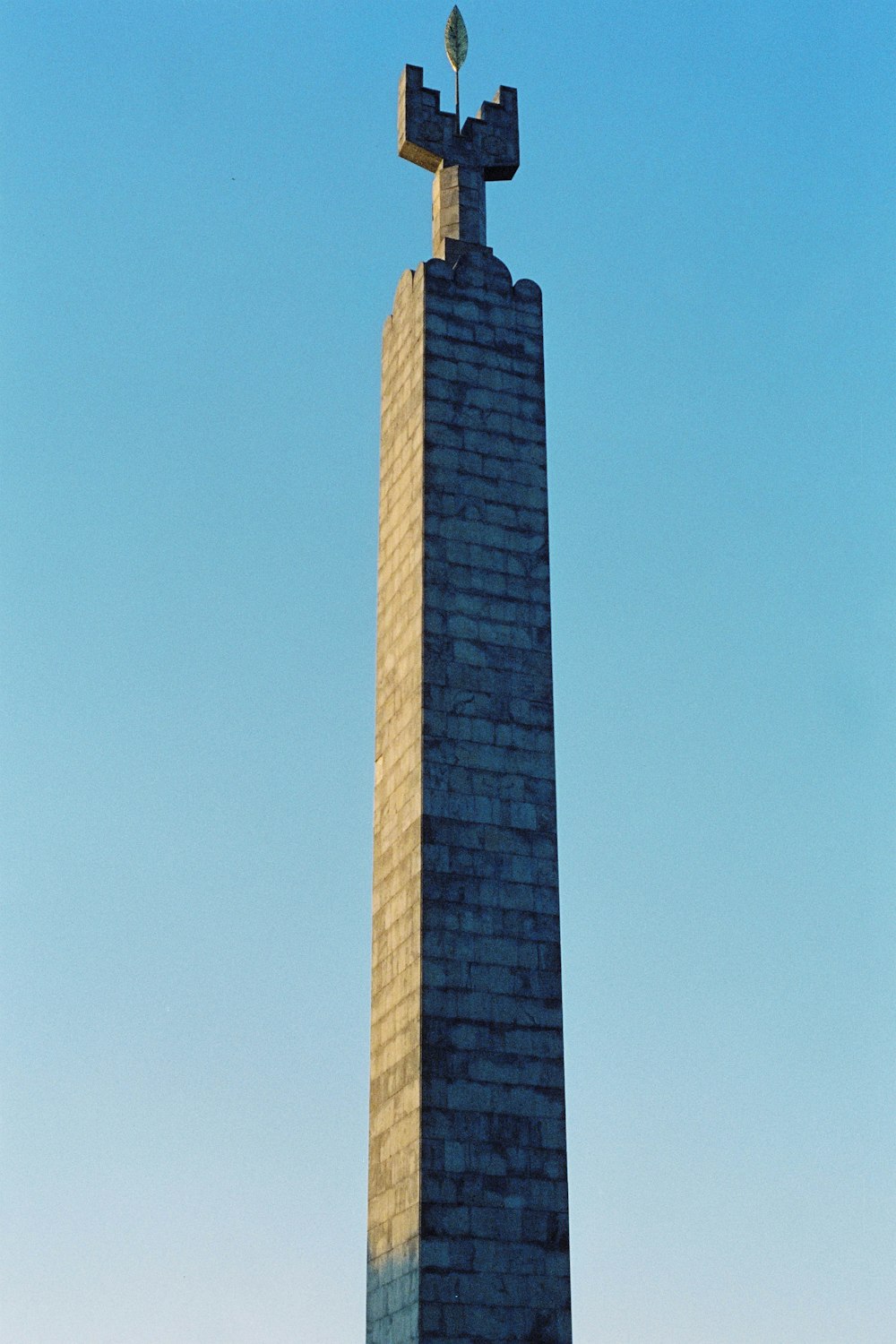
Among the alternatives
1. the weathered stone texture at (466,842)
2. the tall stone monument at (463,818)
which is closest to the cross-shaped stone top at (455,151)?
the tall stone monument at (463,818)

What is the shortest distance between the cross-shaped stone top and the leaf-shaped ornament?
2.43 ft

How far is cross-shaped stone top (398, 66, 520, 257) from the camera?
88.0ft

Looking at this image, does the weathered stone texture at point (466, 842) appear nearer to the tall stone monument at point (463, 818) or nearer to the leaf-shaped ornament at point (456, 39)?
the tall stone monument at point (463, 818)

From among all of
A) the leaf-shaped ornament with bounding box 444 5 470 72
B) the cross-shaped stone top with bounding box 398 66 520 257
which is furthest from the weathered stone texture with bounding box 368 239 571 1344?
the leaf-shaped ornament with bounding box 444 5 470 72

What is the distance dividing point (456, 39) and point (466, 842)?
1288 cm

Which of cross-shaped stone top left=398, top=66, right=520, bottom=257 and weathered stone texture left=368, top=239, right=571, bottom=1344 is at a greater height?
cross-shaped stone top left=398, top=66, right=520, bottom=257

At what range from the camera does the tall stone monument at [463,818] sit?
21188 mm

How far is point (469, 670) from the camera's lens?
77.7 ft

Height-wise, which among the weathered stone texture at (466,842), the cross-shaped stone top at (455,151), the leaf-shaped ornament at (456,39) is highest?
the leaf-shaped ornament at (456,39)

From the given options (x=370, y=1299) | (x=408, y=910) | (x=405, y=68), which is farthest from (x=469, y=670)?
(x=405, y=68)

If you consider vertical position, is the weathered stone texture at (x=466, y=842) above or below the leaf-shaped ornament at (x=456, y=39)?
below

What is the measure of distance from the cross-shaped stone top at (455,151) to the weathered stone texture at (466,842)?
817 mm

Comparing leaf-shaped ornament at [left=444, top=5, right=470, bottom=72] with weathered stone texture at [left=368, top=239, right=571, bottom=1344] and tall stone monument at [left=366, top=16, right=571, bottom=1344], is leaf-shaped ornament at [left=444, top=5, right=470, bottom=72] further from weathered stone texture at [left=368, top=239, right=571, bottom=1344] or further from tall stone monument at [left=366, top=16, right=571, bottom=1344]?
weathered stone texture at [left=368, top=239, right=571, bottom=1344]

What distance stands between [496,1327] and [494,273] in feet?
46.0
